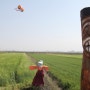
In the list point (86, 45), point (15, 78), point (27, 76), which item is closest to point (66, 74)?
point (27, 76)

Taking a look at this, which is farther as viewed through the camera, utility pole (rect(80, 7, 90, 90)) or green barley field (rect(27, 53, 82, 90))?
green barley field (rect(27, 53, 82, 90))

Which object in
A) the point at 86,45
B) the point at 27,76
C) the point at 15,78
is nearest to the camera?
the point at 86,45

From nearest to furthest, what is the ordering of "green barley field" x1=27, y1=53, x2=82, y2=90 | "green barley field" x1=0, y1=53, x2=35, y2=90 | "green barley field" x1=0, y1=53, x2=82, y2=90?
"green barley field" x1=0, y1=53, x2=35, y2=90, "green barley field" x1=0, y1=53, x2=82, y2=90, "green barley field" x1=27, y1=53, x2=82, y2=90

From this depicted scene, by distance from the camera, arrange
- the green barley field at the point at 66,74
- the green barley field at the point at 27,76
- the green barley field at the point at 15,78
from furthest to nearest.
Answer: the green barley field at the point at 66,74 < the green barley field at the point at 27,76 < the green barley field at the point at 15,78

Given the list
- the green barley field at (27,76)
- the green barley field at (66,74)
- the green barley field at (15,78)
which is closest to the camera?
the green barley field at (15,78)

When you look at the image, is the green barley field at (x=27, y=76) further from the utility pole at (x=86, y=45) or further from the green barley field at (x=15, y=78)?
the utility pole at (x=86, y=45)

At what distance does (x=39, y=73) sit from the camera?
32.8ft

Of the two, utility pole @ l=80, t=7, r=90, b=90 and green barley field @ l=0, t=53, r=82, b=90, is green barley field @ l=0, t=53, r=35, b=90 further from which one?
utility pole @ l=80, t=7, r=90, b=90

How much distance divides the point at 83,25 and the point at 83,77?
0.84 metres

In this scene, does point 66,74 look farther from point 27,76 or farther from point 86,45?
point 86,45

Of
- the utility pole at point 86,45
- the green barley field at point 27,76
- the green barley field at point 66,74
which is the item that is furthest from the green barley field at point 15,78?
the utility pole at point 86,45

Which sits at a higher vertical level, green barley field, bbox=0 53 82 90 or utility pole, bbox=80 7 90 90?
utility pole, bbox=80 7 90 90

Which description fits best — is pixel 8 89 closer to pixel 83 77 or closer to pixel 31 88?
pixel 31 88

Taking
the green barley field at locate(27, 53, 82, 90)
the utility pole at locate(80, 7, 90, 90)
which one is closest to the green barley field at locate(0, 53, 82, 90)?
the green barley field at locate(27, 53, 82, 90)
